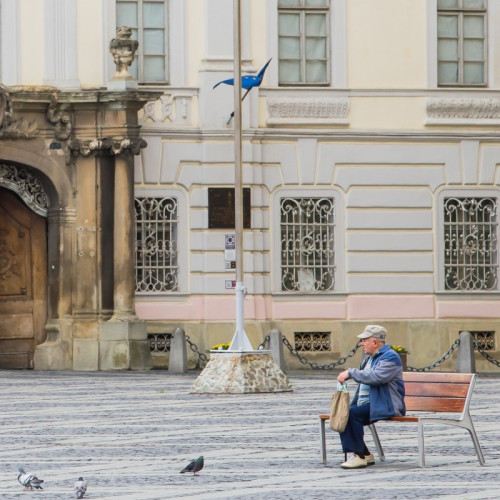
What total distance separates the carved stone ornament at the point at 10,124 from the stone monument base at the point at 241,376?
781cm

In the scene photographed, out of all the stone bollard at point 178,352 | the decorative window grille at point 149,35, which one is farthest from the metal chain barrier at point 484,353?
the decorative window grille at point 149,35

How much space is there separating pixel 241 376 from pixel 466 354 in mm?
6953

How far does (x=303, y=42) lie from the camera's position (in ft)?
108

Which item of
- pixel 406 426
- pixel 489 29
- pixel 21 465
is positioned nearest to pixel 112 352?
pixel 489 29

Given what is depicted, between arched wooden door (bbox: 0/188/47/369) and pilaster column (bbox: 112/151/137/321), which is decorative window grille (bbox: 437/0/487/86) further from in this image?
arched wooden door (bbox: 0/188/47/369)

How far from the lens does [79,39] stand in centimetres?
3186

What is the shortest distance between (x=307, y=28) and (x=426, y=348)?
19.5 feet

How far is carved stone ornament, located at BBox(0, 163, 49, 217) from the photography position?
31.8 metres

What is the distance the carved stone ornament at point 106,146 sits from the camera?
31.3 meters

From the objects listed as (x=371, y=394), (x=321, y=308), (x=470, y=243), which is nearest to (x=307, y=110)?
(x=321, y=308)

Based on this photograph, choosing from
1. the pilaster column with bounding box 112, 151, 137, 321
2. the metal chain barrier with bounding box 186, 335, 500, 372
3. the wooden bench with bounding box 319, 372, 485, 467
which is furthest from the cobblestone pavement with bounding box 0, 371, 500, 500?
the pilaster column with bounding box 112, 151, 137, 321

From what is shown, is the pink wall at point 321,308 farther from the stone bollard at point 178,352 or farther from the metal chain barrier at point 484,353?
the stone bollard at point 178,352

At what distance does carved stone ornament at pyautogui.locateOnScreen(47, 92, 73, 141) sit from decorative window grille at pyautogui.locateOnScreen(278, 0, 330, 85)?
3919 millimetres

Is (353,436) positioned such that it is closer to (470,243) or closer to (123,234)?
(123,234)
